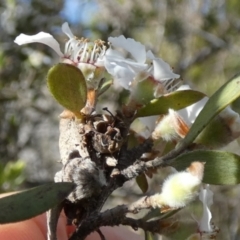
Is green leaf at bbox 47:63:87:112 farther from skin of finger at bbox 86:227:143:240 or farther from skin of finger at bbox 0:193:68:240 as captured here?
skin of finger at bbox 86:227:143:240

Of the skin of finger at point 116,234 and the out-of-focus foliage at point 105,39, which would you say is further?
the out-of-focus foliage at point 105,39

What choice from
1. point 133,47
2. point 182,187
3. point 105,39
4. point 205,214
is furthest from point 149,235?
point 105,39

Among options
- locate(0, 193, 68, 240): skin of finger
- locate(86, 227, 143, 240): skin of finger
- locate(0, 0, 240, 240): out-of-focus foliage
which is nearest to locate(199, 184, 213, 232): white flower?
locate(0, 193, 68, 240): skin of finger

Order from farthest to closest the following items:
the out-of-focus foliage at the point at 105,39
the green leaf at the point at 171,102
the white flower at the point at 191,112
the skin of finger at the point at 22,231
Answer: the out-of-focus foliage at the point at 105,39
the skin of finger at the point at 22,231
the white flower at the point at 191,112
the green leaf at the point at 171,102

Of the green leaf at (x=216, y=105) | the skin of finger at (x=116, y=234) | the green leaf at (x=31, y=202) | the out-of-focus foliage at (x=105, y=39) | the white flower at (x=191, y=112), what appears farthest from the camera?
the out-of-focus foliage at (x=105, y=39)

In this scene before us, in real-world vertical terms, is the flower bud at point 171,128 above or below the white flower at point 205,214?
above

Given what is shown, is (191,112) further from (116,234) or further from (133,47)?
(116,234)

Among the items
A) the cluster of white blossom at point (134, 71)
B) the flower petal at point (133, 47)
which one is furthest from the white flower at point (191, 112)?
the flower petal at point (133, 47)

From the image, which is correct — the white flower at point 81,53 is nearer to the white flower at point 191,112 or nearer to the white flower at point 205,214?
the white flower at point 191,112
